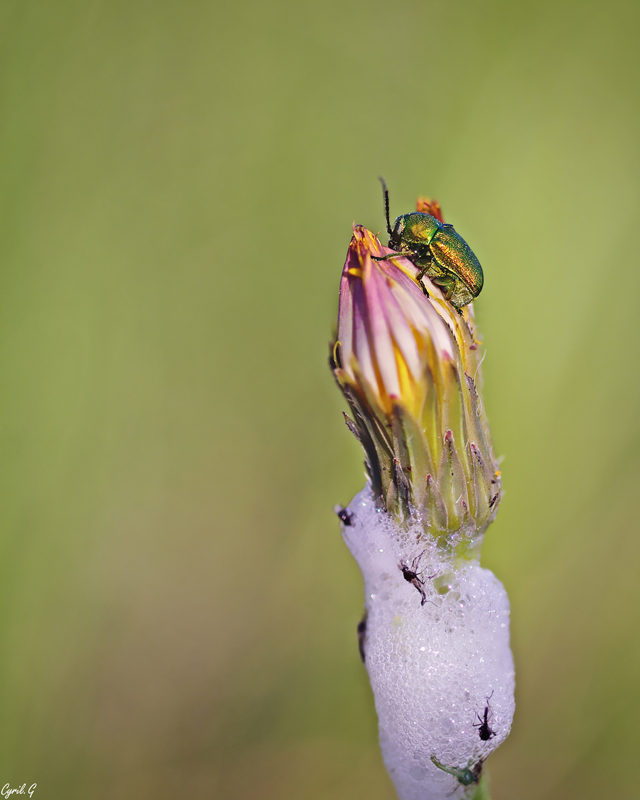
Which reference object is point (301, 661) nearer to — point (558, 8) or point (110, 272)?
point (110, 272)

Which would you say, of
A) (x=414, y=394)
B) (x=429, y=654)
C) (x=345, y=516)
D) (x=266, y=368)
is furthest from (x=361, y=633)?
(x=266, y=368)

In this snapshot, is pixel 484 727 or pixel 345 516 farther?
pixel 345 516

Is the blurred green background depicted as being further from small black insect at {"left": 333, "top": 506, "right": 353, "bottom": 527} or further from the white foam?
small black insect at {"left": 333, "top": 506, "right": 353, "bottom": 527}

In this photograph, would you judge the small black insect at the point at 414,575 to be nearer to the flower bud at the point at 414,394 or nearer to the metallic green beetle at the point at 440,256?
the flower bud at the point at 414,394

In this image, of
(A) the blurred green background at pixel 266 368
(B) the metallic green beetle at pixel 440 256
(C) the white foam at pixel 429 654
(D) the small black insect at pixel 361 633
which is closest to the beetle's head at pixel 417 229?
(B) the metallic green beetle at pixel 440 256

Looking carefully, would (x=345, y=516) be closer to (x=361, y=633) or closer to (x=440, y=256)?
(x=361, y=633)

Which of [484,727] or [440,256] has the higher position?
[440,256]

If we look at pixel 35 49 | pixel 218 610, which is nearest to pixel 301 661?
pixel 218 610
